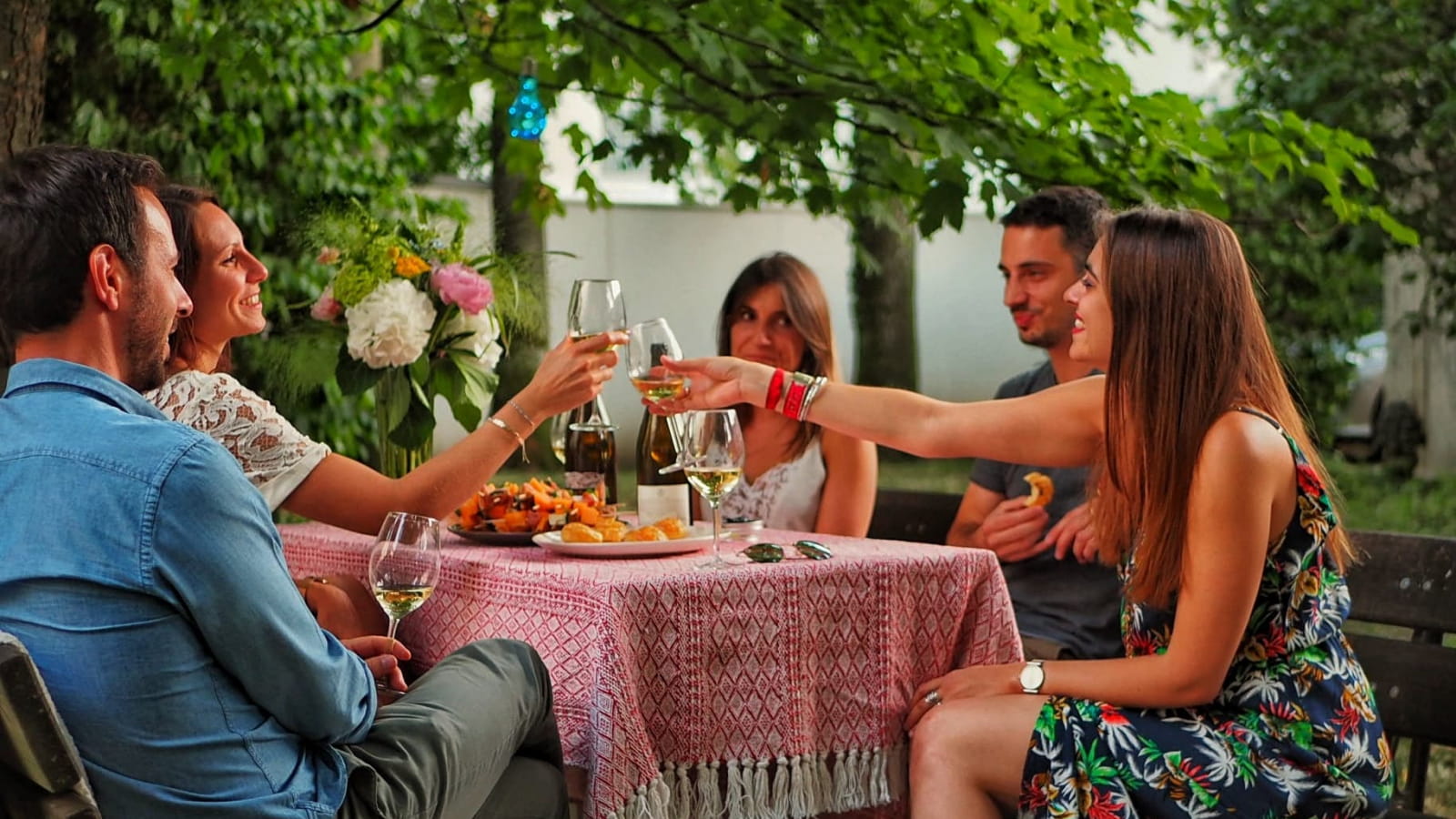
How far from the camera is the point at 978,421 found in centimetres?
303

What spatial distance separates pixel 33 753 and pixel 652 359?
1.49 metres

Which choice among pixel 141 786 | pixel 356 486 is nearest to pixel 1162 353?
pixel 356 486

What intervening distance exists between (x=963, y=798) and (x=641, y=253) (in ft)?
30.9

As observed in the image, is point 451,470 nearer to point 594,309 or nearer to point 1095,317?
point 594,309

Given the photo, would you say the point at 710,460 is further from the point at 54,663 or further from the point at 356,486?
the point at 54,663

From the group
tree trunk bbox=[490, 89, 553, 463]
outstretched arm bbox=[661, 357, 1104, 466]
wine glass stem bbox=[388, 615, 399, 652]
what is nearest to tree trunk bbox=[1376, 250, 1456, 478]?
tree trunk bbox=[490, 89, 553, 463]

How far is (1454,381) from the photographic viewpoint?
11656mm

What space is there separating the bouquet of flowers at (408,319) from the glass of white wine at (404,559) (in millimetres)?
912

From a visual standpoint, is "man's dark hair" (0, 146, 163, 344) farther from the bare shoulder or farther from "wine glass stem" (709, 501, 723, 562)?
the bare shoulder

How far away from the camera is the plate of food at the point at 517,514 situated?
2902 millimetres

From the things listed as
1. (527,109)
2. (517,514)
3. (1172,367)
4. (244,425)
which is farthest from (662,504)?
(527,109)

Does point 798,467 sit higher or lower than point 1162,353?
lower

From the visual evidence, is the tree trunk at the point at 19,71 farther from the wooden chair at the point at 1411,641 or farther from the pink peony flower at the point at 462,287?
the wooden chair at the point at 1411,641

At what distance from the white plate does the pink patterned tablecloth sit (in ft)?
0.08
